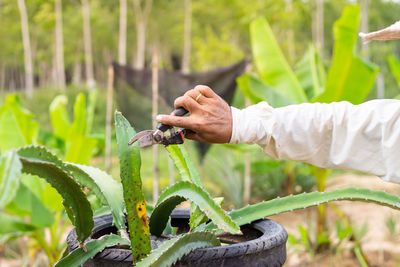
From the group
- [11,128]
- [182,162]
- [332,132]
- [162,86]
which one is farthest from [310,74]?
[182,162]

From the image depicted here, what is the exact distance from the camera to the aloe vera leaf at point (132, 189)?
3.60 ft

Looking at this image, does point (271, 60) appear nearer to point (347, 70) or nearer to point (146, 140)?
point (347, 70)

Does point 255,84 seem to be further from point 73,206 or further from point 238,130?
point 73,206

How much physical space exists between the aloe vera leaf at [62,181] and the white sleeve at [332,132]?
46 cm

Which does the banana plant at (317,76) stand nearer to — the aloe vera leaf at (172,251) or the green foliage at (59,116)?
the green foliage at (59,116)

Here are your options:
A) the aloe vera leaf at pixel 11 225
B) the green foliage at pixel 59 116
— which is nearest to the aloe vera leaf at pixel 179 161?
the aloe vera leaf at pixel 11 225

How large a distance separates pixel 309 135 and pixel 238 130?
0.74ft

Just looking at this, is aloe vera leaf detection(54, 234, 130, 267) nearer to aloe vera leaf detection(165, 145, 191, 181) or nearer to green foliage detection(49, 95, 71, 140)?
aloe vera leaf detection(165, 145, 191, 181)

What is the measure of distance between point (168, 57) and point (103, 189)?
3570 centimetres

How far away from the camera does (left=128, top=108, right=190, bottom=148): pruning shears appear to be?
3.65ft

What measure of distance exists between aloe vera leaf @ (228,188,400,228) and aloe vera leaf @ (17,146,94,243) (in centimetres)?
42

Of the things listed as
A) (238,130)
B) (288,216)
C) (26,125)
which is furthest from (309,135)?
(288,216)

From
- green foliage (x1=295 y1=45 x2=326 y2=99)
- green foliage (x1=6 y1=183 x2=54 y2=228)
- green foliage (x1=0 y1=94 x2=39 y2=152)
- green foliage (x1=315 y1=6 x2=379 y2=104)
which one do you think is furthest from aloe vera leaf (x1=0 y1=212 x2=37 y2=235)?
green foliage (x1=295 y1=45 x2=326 y2=99)

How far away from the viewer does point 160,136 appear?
1.15 meters
